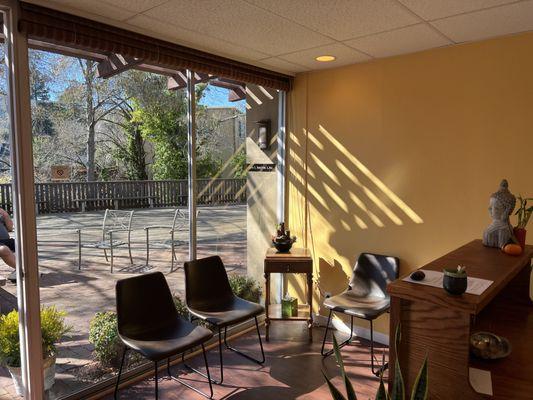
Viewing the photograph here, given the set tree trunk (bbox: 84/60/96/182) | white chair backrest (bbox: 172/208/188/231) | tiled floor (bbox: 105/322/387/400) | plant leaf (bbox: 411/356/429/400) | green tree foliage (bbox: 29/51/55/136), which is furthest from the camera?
white chair backrest (bbox: 172/208/188/231)

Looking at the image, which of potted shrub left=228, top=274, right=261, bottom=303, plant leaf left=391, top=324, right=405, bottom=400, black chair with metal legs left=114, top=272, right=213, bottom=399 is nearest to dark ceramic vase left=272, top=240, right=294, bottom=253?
potted shrub left=228, top=274, right=261, bottom=303

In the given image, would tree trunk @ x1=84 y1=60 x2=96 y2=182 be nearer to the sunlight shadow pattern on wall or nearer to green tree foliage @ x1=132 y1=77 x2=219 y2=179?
green tree foliage @ x1=132 y1=77 x2=219 y2=179

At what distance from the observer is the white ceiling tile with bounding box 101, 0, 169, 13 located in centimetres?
229

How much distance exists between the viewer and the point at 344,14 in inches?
95.8

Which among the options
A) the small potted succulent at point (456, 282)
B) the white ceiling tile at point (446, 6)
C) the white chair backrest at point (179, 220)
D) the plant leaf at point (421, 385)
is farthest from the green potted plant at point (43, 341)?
the white ceiling tile at point (446, 6)

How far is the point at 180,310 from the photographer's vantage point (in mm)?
3434

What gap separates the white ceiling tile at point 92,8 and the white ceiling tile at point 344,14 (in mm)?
829

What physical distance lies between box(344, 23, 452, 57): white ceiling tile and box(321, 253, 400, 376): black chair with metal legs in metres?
1.72

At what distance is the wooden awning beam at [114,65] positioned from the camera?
280cm

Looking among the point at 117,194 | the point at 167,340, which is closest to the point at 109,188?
the point at 117,194

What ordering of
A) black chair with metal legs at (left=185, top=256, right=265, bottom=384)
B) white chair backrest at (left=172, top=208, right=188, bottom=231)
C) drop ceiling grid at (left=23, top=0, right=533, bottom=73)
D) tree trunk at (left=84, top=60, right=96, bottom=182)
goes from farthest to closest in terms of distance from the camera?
white chair backrest at (left=172, top=208, right=188, bottom=231), black chair with metal legs at (left=185, top=256, right=265, bottom=384), tree trunk at (left=84, top=60, right=96, bottom=182), drop ceiling grid at (left=23, top=0, right=533, bottom=73)

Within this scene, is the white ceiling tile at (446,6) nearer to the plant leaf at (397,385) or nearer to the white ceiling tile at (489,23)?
the white ceiling tile at (489,23)

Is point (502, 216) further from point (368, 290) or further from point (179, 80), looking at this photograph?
point (179, 80)

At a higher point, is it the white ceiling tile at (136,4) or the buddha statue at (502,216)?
the white ceiling tile at (136,4)
